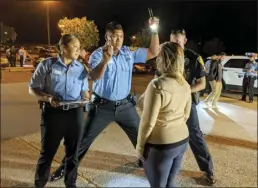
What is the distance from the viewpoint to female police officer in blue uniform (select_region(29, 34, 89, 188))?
2004 mm

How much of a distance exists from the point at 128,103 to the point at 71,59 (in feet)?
2.53

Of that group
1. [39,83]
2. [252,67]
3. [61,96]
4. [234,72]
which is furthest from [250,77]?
[39,83]

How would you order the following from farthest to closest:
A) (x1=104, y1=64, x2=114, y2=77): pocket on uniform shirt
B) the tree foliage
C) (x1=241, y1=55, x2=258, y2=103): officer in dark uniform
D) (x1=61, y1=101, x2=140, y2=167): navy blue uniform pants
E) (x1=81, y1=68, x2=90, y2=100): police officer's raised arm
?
(x1=241, y1=55, x2=258, y2=103): officer in dark uniform < (x1=61, y1=101, x2=140, y2=167): navy blue uniform pants < (x1=104, y1=64, x2=114, y2=77): pocket on uniform shirt < (x1=81, y1=68, x2=90, y2=100): police officer's raised arm < the tree foliage

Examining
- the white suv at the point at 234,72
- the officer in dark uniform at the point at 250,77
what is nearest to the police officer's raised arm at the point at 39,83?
the officer in dark uniform at the point at 250,77

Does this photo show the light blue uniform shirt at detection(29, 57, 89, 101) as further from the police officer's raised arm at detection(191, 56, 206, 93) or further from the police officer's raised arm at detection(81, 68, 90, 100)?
the police officer's raised arm at detection(191, 56, 206, 93)

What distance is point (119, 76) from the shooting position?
2465 mm

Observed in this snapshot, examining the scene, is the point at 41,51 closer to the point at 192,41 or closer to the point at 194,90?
the point at 194,90

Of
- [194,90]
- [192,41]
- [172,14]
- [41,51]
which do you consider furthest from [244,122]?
[41,51]

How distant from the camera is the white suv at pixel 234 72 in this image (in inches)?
368

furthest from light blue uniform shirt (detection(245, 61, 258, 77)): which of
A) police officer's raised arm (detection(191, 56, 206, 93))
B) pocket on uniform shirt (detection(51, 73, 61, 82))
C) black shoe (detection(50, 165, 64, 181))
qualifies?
pocket on uniform shirt (detection(51, 73, 61, 82))

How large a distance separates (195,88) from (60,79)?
1091 mm

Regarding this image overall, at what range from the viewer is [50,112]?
85.8 inches

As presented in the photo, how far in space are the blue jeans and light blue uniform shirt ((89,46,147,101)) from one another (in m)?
0.70

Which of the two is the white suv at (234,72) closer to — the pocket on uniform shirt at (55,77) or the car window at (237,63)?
the car window at (237,63)
